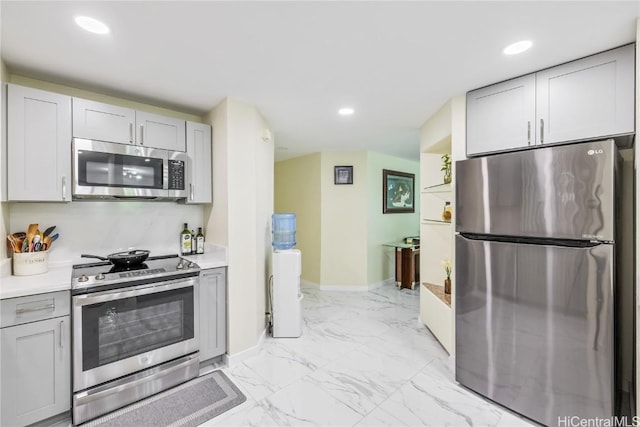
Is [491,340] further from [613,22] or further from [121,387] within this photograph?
[121,387]

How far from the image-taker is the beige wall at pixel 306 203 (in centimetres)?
506

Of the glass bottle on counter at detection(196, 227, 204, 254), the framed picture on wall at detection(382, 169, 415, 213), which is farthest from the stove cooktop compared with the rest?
the framed picture on wall at detection(382, 169, 415, 213)

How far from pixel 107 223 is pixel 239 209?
117 centimetres

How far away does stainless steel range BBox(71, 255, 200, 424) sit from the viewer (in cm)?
191

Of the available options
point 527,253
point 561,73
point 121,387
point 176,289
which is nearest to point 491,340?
point 527,253

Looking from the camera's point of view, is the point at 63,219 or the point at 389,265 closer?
the point at 63,219

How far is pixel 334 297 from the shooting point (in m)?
4.59

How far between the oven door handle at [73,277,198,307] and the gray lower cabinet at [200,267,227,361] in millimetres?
133

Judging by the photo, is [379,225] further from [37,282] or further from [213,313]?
[37,282]

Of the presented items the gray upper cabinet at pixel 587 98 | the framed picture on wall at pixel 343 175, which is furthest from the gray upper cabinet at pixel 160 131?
the gray upper cabinet at pixel 587 98

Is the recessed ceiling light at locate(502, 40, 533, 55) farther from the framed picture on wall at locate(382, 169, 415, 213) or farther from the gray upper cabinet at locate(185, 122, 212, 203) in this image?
the framed picture on wall at locate(382, 169, 415, 213)

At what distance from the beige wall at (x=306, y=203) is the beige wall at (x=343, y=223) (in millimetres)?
121

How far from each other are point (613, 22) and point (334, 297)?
411cm

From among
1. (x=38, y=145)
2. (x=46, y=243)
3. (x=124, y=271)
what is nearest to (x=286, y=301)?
(x=124, y=271)
